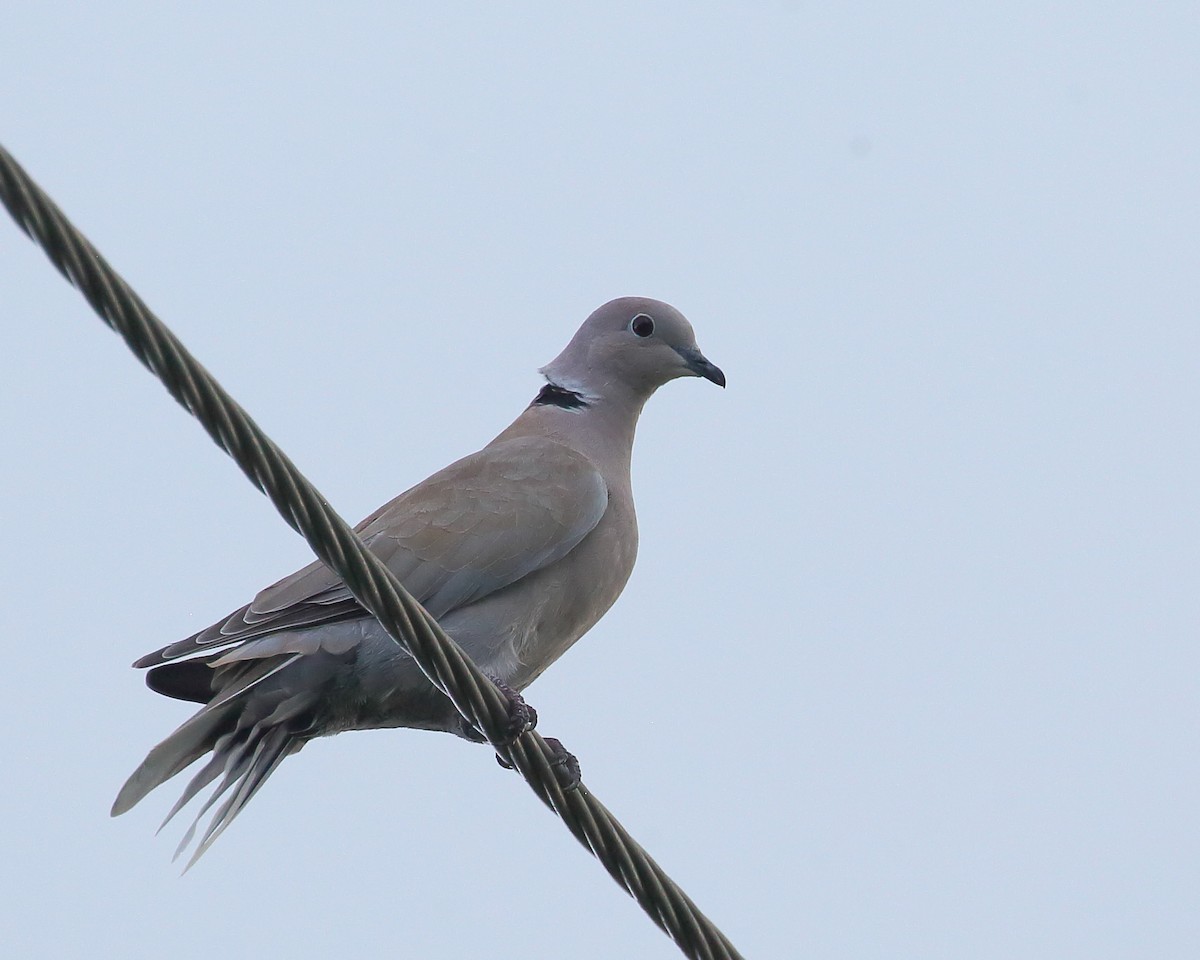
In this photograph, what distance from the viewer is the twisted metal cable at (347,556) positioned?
2.18 m

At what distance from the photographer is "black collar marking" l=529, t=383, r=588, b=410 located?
5812mm

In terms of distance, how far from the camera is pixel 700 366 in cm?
601

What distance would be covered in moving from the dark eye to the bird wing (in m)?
0.91

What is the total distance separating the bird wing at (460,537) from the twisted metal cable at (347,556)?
0.92 metres

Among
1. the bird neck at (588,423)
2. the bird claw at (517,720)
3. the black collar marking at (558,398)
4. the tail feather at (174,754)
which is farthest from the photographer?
the black collar marking at (558,398)

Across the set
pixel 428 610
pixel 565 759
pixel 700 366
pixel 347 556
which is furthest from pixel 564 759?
pixel 700 366

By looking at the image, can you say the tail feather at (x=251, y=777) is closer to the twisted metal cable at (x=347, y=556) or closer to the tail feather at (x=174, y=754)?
the tail feather at (x=174, y=754)

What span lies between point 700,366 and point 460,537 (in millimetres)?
1568

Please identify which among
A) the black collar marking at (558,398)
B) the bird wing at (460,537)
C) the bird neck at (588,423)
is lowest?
the bird wing at (460,537)

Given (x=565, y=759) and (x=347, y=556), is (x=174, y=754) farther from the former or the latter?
(x=347, y=556)

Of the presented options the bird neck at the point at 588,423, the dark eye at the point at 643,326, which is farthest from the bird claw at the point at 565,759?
the dark eye at the point at 643,326

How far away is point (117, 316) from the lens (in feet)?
7.47

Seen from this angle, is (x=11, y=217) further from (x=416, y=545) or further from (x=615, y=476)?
→ (x=615, y=476)

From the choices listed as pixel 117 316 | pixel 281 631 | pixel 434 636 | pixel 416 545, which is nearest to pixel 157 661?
pixel 281 631
